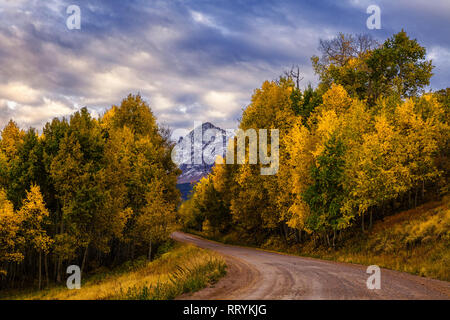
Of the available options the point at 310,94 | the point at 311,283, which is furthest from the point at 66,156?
the point at 310,94

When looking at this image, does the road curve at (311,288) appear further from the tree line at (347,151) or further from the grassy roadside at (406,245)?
the tree line at (347,151)

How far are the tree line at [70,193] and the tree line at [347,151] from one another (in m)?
11.4

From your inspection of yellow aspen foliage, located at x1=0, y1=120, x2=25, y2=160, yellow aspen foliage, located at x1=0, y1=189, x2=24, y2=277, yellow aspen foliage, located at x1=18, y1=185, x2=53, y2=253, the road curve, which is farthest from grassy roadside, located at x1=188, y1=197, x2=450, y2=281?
yellow aspen foliage, located at x1=0, y1=120, x2=25, y2=160

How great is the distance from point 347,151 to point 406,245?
8.61 meters

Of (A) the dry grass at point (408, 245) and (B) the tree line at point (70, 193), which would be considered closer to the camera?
(A) the dry grass at point (408, 245)

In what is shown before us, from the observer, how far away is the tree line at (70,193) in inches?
1064

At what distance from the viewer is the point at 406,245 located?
76.8 feet

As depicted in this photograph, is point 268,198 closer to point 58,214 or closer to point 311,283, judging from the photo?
point 58,214

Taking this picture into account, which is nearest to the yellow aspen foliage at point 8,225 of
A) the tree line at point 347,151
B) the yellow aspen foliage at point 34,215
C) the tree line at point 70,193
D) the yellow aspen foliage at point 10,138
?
the tree line at point 70,193

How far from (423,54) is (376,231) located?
97.1 feet

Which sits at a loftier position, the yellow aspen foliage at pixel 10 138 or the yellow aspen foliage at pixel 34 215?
the yellow aspen foliage at pixel 10 138

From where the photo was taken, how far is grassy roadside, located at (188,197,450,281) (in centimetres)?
1857

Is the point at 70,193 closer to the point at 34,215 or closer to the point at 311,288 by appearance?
the point at 34,215

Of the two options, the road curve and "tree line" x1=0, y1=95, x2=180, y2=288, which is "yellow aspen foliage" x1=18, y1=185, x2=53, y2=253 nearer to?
"tree line" x1=0, y1=95, x2=180, y2=288
